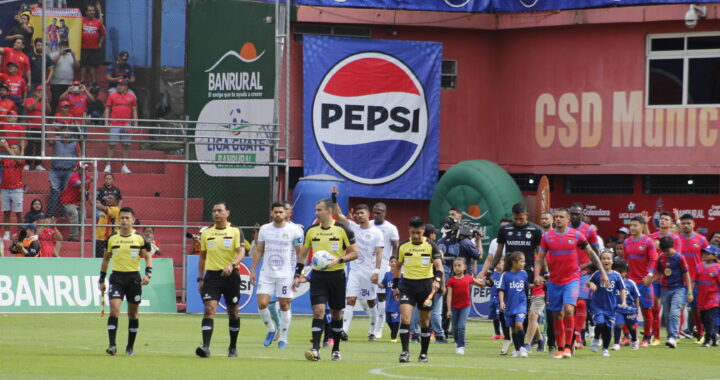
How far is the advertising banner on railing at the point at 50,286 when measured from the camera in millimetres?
26125

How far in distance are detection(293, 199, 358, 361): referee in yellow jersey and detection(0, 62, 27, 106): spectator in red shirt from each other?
15.7m

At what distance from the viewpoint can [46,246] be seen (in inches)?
1101

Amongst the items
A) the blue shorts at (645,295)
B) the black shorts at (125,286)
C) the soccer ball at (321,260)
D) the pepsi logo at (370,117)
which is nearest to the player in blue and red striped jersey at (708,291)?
the blue shorts at (645,295)

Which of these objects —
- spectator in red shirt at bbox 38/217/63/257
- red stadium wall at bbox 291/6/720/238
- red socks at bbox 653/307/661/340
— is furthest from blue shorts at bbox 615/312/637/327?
spectator in red shirt at bbox 38/217/63/257

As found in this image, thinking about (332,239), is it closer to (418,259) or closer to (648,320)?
(418,259)

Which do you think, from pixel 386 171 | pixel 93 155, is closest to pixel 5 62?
A: pixel 93 155

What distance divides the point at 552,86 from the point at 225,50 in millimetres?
8738

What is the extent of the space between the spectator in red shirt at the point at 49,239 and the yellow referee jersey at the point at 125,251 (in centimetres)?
1094

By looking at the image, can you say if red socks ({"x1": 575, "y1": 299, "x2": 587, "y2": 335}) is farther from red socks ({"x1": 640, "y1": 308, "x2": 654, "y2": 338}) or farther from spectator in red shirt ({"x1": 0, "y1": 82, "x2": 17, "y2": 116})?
spectator in red shirt ({"x1": 0, "y1": 82, "x2": 17, "y2": 116})

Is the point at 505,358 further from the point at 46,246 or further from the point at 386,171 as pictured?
the point at 386,171

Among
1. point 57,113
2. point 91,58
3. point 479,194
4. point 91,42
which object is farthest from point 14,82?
point 479,194

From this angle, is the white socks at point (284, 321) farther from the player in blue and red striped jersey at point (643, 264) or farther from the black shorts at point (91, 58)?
the black shorts at point (91, 58)

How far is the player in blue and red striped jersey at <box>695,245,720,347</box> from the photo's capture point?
22547 mm

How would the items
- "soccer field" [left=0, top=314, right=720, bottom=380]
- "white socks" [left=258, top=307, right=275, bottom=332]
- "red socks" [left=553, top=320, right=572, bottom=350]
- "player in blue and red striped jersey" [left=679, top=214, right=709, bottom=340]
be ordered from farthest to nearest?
"player in blue and red striped jersey" [left=679, top=214, right=709, bottom=340]
"white socks" [left=258, top=307, right=275, bottom=332]
"red socks" [left=553, top=320, right=572, bottom=350]
"soccer field" [left=0, top=314, right=720, bottom=380]
